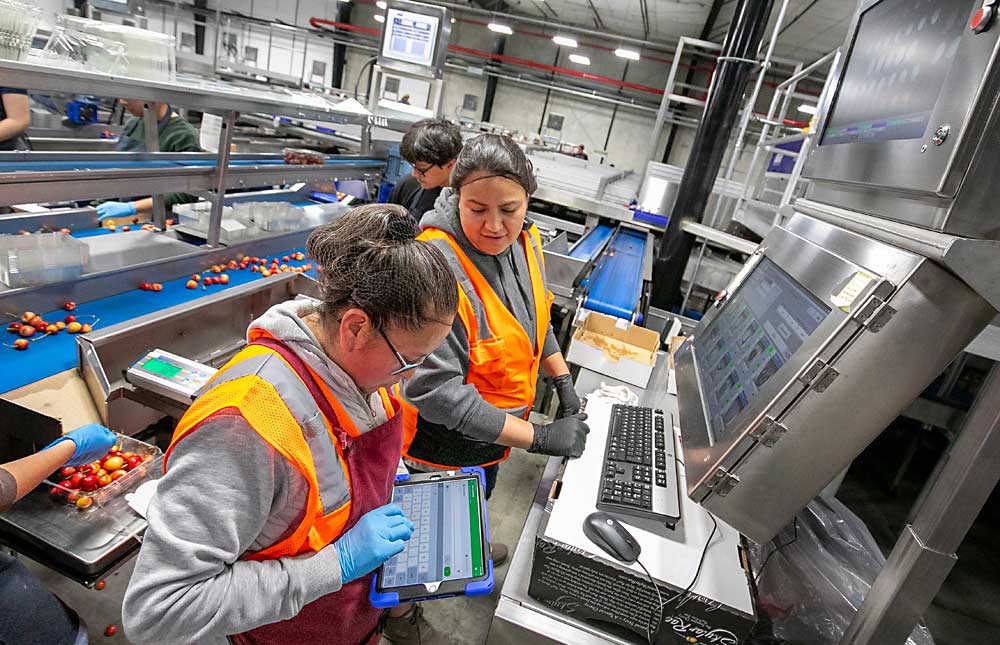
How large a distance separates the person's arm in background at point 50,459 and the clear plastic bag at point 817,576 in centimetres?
184

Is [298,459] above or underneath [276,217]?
above

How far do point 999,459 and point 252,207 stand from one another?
3.50 meters

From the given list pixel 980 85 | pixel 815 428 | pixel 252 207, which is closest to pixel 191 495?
pixel 815 428

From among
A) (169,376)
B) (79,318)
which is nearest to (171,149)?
(79,318)

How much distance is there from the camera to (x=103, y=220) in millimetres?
2912

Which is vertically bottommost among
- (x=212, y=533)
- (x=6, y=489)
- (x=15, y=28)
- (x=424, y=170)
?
(x=6, y=489)

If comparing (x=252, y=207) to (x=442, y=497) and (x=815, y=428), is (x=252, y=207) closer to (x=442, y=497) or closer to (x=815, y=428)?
(x=442, y=497)

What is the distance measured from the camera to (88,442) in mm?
1467

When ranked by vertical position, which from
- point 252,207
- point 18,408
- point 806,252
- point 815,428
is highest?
point 806,252

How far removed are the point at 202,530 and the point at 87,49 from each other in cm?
205

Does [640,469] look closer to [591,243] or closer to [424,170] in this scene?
[424,170]

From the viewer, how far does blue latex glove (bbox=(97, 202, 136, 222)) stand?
9.21 feet

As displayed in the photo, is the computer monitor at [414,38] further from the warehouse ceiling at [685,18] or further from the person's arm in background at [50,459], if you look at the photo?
the warehouse ceiling at [685,18]

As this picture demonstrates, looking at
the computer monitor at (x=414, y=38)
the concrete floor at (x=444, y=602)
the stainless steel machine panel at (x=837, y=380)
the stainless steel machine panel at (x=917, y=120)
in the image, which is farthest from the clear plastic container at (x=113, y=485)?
the computer monitor at (x=414, y=38)
